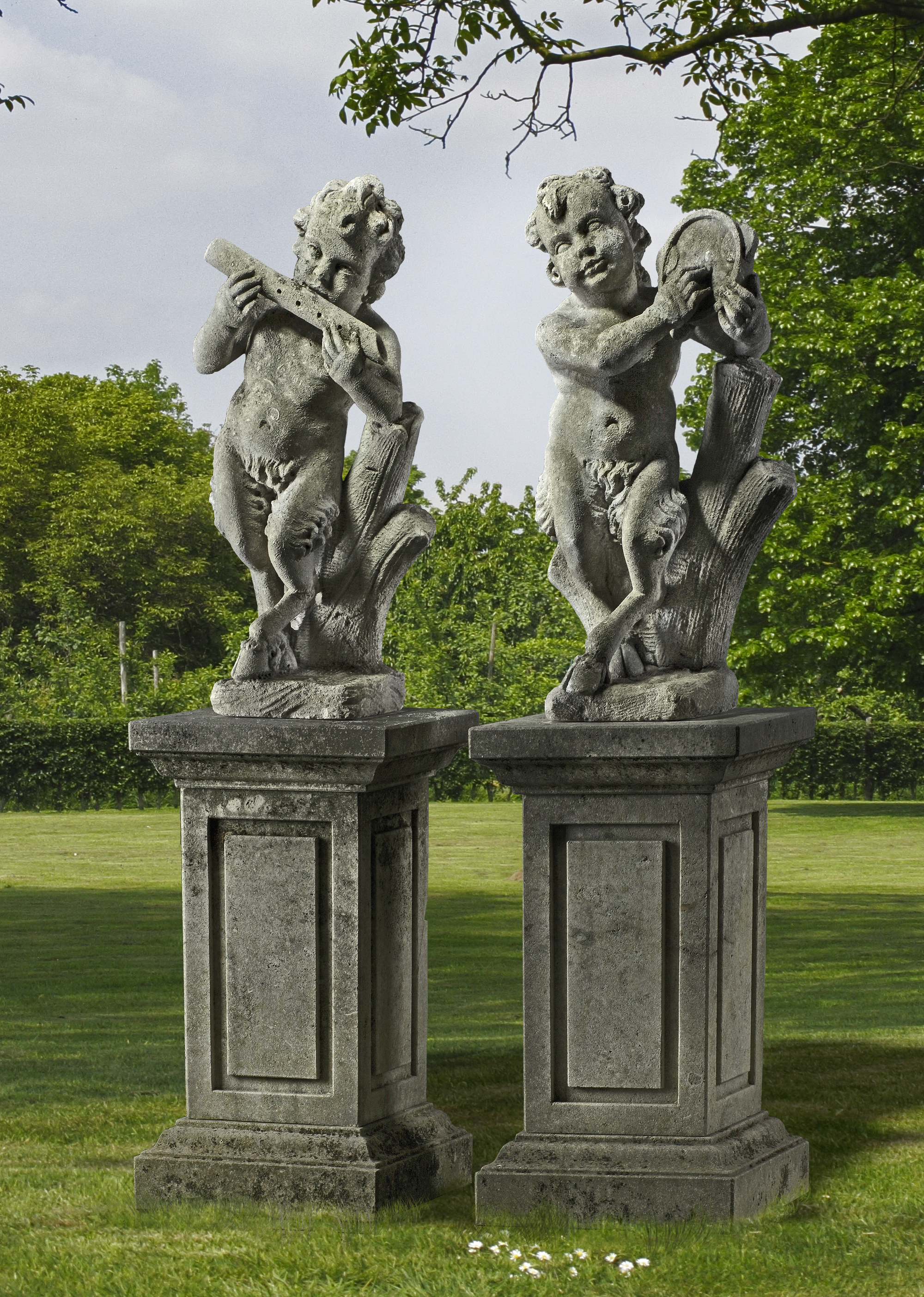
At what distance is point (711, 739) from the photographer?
17.6 ft

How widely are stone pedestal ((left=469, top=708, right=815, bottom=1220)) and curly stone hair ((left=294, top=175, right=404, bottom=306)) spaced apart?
177 centimetres

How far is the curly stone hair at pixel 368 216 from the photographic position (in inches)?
238

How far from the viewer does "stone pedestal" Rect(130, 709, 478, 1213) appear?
18.8ft

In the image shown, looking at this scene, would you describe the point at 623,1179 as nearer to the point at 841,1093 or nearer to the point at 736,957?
the point at 736,957

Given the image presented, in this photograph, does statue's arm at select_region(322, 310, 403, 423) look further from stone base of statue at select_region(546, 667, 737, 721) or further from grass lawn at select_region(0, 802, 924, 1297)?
grass lawn at select_region(0, 802, 924, 1297)

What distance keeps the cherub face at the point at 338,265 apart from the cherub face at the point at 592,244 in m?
0.69

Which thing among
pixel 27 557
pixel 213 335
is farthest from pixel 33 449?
pixel 213 335

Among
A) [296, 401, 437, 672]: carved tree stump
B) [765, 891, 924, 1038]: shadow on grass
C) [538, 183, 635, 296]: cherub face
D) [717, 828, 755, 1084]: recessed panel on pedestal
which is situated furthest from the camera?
[765, 891, 924, 1038]: shadow on grass

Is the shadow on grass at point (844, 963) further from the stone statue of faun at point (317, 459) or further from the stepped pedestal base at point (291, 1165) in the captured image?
the stone statue of faun at point (317, 459)

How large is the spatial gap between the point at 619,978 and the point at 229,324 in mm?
2664

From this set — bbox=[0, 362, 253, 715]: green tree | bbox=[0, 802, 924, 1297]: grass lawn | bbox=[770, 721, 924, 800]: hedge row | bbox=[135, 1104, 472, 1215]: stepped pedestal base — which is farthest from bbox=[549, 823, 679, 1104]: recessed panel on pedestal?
bbox=[0, 362, 253, 715]: green tree

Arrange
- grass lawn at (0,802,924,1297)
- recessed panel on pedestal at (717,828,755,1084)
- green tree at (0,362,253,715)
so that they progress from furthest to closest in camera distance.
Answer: green tree at (0,362,253,715)
recessed panel on pedestal at (717,828,755,1084)
grass lawn at (0,802,924,1297)

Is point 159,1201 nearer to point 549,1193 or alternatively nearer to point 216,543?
point 549,1193

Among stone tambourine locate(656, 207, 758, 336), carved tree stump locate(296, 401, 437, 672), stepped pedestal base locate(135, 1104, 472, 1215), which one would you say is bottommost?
stepped pedestal base locate(135, 1104, 472, 1215)
